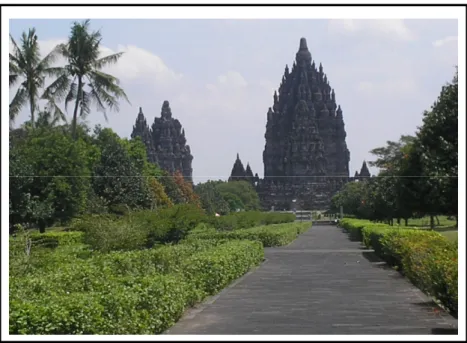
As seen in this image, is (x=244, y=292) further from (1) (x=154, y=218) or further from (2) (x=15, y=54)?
(2) (x=15, y=54)

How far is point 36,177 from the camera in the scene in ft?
110

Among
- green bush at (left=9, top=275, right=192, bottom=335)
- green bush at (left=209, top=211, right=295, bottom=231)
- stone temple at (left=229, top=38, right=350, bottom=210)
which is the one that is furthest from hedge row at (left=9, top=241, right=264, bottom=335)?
stone temple at (left=229, top=38, right=350, bottom=210)

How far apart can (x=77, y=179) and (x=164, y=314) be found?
2546 centimetres

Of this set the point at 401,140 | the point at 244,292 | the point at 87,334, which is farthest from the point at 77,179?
the point at 401,140

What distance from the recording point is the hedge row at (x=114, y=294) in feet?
25.9

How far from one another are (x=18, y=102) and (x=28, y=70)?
1525 mm

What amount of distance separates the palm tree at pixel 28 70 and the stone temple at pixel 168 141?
7341cm

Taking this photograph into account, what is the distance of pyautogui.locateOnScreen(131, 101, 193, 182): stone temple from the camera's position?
111875 mm

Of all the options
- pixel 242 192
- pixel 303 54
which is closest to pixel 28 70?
pixel 242 192

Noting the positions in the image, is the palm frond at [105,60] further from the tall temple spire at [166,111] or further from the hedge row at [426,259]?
the tall temple spire at [166,111]

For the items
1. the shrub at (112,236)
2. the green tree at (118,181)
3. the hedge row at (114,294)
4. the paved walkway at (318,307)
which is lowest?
the paved walkway at (318,307)

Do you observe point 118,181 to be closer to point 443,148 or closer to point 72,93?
point 72,93

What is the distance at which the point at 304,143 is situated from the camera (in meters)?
122

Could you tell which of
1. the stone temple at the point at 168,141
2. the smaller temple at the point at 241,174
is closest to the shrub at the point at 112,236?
the stone temple at the point at 168,141
